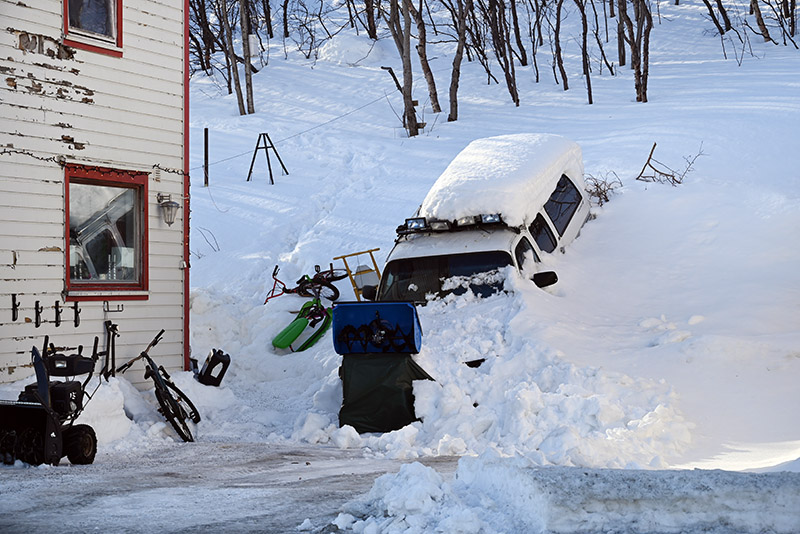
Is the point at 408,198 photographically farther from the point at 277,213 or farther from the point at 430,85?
the point at 430,85

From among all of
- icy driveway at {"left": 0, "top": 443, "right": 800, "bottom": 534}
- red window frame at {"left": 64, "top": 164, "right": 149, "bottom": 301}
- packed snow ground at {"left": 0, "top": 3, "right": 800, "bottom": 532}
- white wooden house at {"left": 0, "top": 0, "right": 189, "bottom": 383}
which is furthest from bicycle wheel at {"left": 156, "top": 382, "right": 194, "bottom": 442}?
icy driveway at {"left": 0, "top": 443, "right": 800, "bottom": 534}

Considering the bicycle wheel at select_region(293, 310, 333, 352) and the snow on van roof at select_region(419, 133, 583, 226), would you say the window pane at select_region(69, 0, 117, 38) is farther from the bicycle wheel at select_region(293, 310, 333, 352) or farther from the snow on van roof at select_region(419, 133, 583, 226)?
the bicycle wheel at select_region(293, 310, 333, 352)

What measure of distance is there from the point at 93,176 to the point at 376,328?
4.01 metres

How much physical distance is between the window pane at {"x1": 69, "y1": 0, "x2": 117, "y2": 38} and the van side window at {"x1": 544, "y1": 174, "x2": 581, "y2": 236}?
6015mm

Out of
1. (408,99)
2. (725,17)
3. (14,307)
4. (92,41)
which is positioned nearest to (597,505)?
(14,307)

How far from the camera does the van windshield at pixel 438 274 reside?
1004 centimetres

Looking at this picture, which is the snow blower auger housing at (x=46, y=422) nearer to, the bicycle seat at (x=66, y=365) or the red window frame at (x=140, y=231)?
the bicycle seat at (x=66, y=365)

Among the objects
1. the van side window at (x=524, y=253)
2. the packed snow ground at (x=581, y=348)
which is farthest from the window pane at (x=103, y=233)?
the van side window at (x=524, y=253)

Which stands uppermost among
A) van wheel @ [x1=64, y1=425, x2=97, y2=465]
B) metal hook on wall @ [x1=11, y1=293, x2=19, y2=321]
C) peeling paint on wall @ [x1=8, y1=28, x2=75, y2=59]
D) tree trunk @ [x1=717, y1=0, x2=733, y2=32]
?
tree trunk @ [x1=717, y1=0, x2=733, y2=32]

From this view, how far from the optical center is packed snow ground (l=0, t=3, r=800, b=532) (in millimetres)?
4504

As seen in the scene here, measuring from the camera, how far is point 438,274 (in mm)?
10219

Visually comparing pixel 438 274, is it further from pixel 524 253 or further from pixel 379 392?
pixel 379 392

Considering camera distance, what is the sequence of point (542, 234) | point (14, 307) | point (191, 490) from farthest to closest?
point (542, 234), point (14, 307), point (191, 490)

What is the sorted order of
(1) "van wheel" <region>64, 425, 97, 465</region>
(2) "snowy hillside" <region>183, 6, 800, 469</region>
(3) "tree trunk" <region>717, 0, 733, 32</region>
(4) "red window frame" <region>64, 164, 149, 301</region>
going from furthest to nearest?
1. (3) "tree trunk" <region>717, 0, 733, 32</region>
2. (4) "red window frame" <region>64, 164, 149, 301</region>
3. (2) "snowy hillside" <region>183, 6, 800, 469</region>
4. (1) "van wheel" <region>64, 425, 97, 465</region>
